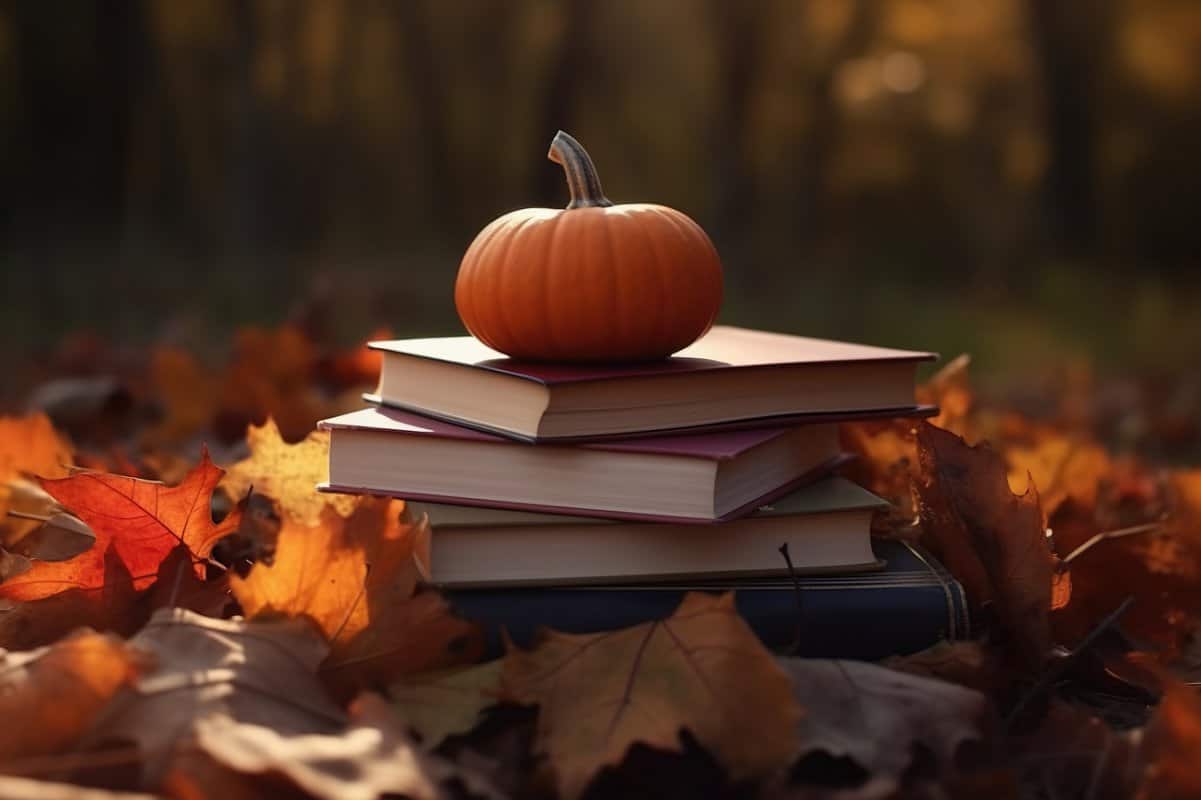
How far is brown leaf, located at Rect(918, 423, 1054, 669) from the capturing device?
1.07m

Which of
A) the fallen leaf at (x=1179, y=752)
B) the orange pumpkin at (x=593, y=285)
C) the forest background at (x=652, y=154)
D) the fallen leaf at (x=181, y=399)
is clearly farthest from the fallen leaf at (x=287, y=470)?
the forest background at (x=652, y=154)

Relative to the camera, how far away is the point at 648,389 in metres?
1.15

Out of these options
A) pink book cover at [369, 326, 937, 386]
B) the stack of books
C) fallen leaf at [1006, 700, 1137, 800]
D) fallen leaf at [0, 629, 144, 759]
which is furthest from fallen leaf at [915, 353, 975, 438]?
fallen leaf at [0, 629, 144, 759]

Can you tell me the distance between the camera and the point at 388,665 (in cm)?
96

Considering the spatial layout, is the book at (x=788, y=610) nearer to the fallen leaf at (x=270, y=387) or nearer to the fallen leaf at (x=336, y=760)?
the fallen leaf at (x=336, y=760)

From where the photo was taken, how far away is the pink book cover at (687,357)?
45.0 inches

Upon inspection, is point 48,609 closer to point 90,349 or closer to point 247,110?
point 90,349

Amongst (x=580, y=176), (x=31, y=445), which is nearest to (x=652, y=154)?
(x=31, y=445)

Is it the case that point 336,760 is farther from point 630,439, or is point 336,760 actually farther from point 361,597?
point 630,439

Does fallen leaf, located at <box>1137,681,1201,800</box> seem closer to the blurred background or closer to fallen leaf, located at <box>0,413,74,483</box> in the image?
fallen leaf, located at <box>0,413,74,483</box>

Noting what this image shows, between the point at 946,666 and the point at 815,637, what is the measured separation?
4.4 inches

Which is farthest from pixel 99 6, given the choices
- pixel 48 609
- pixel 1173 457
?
pixel 48 609

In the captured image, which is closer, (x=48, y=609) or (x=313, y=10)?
(x=48, y=609)

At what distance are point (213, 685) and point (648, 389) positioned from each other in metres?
0.49
